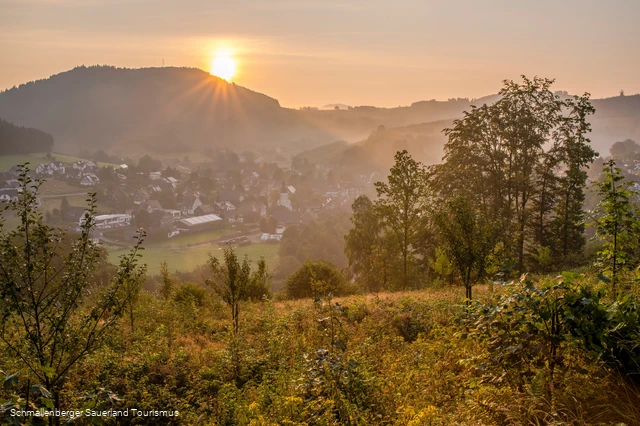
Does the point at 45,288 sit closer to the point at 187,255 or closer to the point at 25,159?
the point at 187,255

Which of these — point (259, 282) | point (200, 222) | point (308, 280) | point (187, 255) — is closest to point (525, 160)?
point (308, 280)

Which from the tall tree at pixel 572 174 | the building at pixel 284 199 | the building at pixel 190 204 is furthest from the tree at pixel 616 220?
the building at pixel 284 199

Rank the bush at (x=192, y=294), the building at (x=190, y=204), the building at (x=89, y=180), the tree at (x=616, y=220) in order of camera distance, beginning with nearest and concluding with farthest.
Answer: the tree at (x=616, y=220) → the bush at (x=192, y=294) → the building at (x=89, y=180) → the building at (x=190, y=204)

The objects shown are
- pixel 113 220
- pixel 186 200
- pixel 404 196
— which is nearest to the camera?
pixel 404 196

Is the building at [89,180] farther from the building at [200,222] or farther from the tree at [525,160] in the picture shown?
the tree at [525,160]

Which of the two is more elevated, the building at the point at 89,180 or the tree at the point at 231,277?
the building at the point at 89,180

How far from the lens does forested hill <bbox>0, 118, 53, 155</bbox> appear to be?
12525cm

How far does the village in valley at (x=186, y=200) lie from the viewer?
9154cm

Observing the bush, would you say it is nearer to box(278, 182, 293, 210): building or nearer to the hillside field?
the hillside field

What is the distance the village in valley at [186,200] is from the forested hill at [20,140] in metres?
8.95

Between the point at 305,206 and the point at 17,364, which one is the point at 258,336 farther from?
the point at 305,206

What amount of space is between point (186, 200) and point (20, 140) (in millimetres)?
58238

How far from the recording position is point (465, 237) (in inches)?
419

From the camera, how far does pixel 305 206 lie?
438 ft
